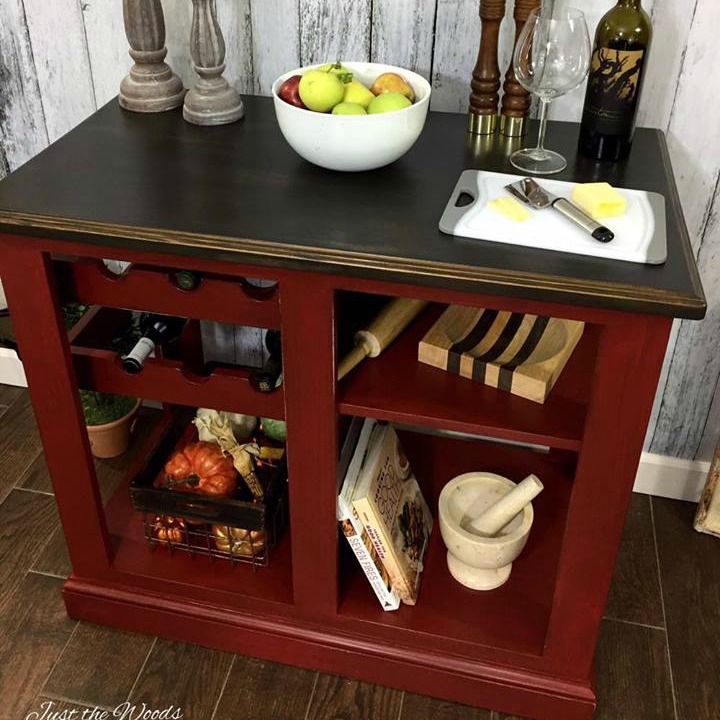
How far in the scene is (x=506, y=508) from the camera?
4.83 ft

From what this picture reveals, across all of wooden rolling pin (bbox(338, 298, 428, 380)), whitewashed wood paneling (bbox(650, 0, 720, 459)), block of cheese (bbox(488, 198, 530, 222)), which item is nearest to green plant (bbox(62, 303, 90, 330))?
wooden rolling pin (bbox(338, 298, 428, 380))

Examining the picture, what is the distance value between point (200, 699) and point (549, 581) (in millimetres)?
665

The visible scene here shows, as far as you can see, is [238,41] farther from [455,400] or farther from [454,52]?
[455,400]

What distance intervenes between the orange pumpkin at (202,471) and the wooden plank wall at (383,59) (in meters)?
0.69

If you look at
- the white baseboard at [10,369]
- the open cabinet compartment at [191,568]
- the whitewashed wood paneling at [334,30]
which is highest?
the whitewashed wood paneling at [334,30]

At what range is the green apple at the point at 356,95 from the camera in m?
1.28

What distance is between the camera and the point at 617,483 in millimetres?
1249

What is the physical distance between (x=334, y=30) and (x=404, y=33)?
0.13 metres

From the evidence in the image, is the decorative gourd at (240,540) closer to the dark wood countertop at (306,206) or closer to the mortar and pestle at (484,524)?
the mortar and pestle at (484,524)

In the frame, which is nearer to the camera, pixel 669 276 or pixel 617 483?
pixel 669 276

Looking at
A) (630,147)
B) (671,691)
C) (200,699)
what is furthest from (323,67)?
(671,691)

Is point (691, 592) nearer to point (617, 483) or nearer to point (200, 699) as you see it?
point (617, 483)

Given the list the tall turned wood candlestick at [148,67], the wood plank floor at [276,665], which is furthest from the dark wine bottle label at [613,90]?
the wood plank floor at [276,665]

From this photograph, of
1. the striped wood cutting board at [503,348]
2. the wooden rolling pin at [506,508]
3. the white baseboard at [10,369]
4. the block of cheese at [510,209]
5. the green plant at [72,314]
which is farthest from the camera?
the white baseboard at [10,369]
